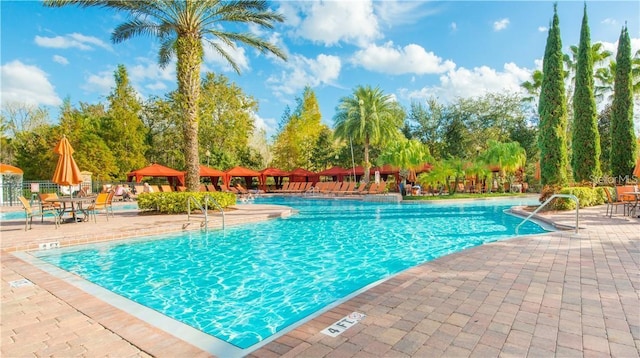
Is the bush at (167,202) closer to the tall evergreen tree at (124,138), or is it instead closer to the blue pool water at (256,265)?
the blue pool water at (256,265)

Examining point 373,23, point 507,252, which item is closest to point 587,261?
point 507,252

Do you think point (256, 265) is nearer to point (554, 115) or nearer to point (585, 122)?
point (554, 115)

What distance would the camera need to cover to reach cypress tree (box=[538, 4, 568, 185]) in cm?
1473

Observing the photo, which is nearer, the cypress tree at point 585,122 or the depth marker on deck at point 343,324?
the depth marker on deck at point 343,324

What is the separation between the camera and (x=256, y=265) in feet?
20.7

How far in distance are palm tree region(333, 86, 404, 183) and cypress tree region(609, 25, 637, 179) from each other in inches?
541

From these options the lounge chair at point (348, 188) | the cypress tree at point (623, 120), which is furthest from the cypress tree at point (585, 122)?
the lounge chair at point (348, 188)

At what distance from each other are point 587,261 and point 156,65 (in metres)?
16.7

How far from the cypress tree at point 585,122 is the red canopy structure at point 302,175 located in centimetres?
1919

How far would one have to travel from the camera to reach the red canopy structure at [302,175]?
3025 cm

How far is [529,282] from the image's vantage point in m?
3.92

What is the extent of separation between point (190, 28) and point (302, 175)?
62.4 ft

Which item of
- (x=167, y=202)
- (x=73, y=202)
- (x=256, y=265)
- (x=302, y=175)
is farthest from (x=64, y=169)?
(x=302, y=175)

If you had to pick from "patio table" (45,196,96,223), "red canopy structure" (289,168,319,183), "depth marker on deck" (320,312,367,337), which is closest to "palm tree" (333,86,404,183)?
"red canopy structure" (289,168,319,183)
